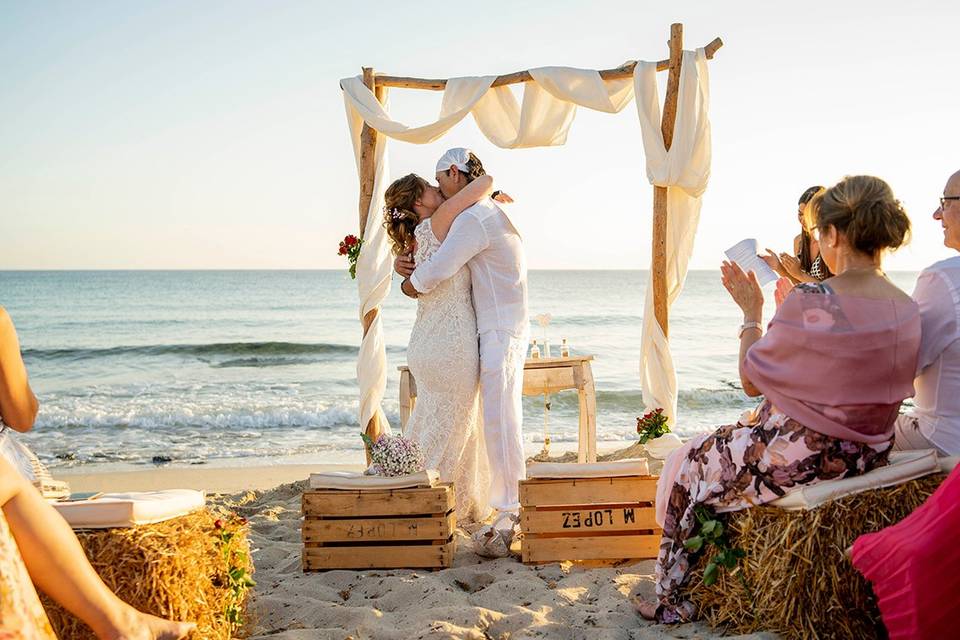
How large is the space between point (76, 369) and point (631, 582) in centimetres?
1676

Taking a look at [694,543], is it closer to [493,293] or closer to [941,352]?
[941,352]

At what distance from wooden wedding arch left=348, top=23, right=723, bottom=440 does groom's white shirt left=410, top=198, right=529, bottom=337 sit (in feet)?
4.90

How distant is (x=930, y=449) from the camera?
3.35m

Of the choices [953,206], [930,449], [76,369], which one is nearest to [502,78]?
[953,206]

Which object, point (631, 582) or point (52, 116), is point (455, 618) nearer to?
point (631, 582)

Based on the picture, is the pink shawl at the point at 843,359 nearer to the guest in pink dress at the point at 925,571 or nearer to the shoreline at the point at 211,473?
the guest in pink dress at the point at 925,571

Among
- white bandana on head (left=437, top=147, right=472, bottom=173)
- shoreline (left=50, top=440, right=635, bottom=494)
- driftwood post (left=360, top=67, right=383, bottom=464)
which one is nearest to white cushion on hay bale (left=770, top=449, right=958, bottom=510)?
white bandana on head (left=437, top=147, right=472, bottom=173)

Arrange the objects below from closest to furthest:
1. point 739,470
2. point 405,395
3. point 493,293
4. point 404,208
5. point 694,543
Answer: point 739,470 → point 694,543 → point 493,293 → point 404,208 → point 405,395

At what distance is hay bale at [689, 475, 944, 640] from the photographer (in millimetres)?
3154

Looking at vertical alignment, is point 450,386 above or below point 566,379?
above

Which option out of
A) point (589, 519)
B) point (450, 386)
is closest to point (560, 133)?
point (450, 386)

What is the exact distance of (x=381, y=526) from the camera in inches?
176

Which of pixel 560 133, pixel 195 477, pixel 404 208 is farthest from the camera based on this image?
pixel 195 477

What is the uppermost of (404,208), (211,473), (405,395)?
(404,208)
